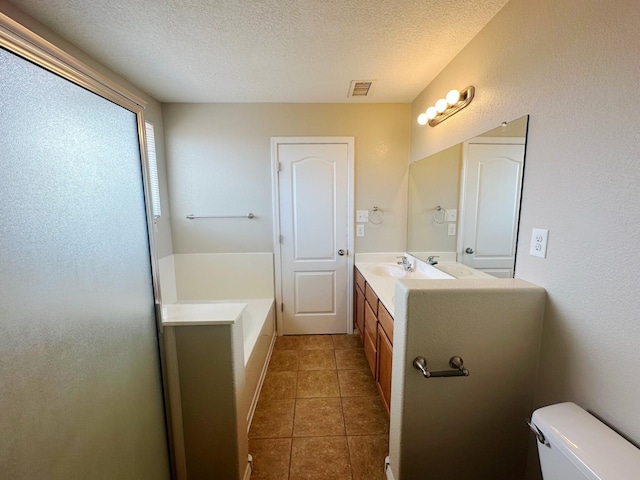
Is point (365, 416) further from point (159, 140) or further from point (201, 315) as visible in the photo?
point (159, 140)

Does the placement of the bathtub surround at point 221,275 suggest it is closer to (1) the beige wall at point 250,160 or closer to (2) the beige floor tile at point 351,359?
(1) the beige wall at point 250,160

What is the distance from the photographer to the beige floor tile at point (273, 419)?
168 cm

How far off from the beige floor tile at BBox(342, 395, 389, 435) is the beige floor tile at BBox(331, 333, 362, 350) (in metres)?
0.69

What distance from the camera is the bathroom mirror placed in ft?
4.13

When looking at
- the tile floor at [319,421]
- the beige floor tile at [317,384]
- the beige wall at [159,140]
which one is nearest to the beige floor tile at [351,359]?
the tile floor at [319,421]

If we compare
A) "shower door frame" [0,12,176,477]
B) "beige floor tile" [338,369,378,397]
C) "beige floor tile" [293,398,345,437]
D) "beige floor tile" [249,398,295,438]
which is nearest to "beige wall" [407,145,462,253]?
"beige floor tile" [338,369,378,397]

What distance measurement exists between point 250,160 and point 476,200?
2036 mm

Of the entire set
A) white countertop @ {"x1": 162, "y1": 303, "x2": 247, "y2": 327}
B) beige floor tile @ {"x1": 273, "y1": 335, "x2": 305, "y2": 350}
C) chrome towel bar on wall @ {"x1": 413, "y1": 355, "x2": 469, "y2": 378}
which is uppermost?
white countertop @ {"x1": 162, "y1": 303, "x2": 247, "y2": 327}

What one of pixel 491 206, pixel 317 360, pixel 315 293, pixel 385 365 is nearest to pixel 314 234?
pixel 315 293

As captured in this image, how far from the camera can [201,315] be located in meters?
1.20

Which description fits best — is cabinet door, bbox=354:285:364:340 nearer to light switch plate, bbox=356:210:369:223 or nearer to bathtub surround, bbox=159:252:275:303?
light switch plate, bbox=356:210:369:223

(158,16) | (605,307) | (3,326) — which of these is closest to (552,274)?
(605,307)

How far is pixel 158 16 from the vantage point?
136 cm

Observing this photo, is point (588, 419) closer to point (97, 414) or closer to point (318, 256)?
point (97, 414)
